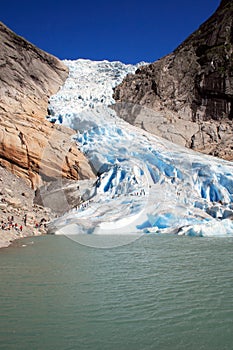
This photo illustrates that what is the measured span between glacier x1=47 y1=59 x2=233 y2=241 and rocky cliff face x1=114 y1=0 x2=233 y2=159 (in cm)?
350

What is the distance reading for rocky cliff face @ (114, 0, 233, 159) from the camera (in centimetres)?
2225

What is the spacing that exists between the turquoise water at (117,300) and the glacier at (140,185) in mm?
4108

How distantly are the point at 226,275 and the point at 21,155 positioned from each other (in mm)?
13623

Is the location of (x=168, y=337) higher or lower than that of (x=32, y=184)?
lower

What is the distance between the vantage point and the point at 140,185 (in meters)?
14.5

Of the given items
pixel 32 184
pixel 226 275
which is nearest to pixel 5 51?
pixel 32 184

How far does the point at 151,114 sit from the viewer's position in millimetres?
23500

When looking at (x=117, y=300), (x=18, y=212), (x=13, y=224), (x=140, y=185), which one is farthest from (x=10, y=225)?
(x=117, y=300)

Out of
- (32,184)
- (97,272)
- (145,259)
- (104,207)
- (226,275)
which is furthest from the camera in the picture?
(32,184)

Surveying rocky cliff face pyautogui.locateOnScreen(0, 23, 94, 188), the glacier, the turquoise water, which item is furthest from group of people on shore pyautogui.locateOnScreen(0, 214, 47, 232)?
rocky cliff face pyautogui.locateOnScreen(0, 23, 94, 188)

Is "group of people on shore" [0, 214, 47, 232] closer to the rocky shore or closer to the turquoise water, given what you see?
the rocky shore

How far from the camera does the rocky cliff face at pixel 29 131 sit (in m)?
16.9

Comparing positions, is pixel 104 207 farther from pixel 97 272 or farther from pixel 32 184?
pixel 97 272

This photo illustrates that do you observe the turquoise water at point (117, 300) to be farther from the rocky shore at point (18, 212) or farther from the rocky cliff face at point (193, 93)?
the rocky cliff face at point (193, 93)
